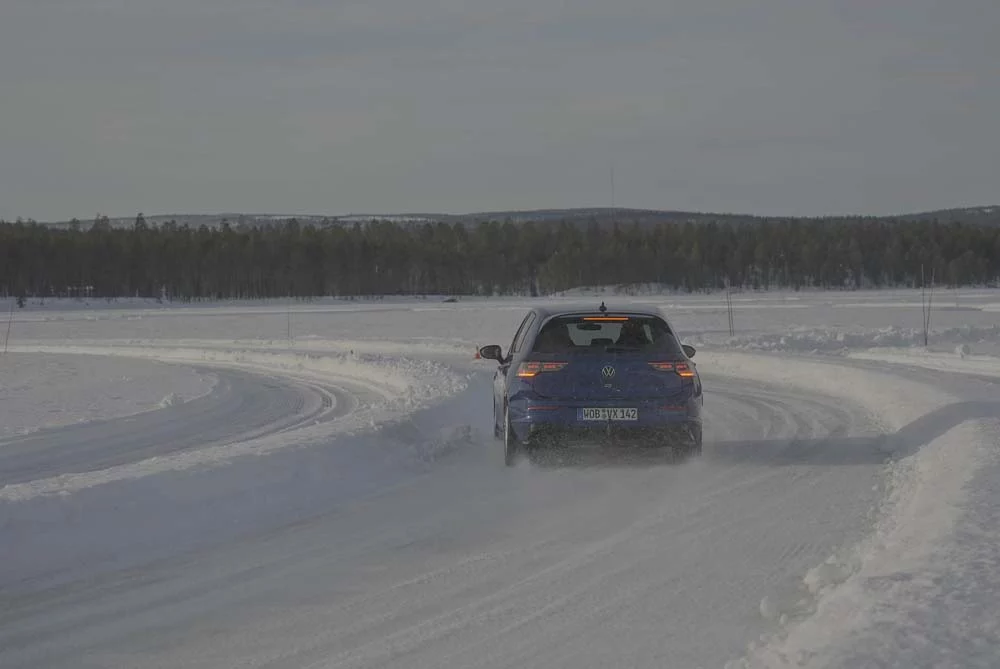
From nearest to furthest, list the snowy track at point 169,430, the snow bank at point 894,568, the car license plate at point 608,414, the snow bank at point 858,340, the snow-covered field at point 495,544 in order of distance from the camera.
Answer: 1. the snow bank at point 894,568
2. the snow-covered field at point 495,544
3. the car license plate at point 608,414
4. the snowy track at point 169,430
5. the snow bank at point 858,340

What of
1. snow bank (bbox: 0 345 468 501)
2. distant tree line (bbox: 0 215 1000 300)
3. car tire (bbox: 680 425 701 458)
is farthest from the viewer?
distant tree line (bbox: 0 215 1000 300)

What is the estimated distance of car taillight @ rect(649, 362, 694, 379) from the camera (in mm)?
11625

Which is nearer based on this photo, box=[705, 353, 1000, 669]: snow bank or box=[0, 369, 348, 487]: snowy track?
box=[705, 353, 1000, 669]: snow bank

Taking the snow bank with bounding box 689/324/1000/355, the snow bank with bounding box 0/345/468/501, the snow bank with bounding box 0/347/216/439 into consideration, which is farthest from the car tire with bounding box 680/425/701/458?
the snow bank with bounding box 689/324/1000/355

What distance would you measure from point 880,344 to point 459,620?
30.5m

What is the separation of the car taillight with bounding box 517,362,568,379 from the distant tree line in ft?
521

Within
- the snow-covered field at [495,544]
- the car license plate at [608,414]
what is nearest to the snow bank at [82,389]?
the snow-covered field at [495,544]

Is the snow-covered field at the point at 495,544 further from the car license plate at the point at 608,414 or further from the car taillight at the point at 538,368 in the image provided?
the car taillight at the point at 538,368

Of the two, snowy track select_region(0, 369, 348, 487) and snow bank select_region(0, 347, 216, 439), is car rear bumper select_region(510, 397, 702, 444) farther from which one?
snow bank select_region(0, 347, 216, 439)

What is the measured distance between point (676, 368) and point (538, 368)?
1326mm

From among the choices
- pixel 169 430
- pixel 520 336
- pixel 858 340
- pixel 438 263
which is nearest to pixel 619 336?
pixel 520 336

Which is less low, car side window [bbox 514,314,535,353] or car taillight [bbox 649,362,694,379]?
car side window [bbox 514,314,535,353]

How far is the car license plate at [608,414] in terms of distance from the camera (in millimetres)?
11445

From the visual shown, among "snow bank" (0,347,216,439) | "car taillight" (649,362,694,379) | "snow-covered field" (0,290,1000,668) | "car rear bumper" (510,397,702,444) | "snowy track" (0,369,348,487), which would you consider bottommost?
"snow bank" (0,347,216,439)
